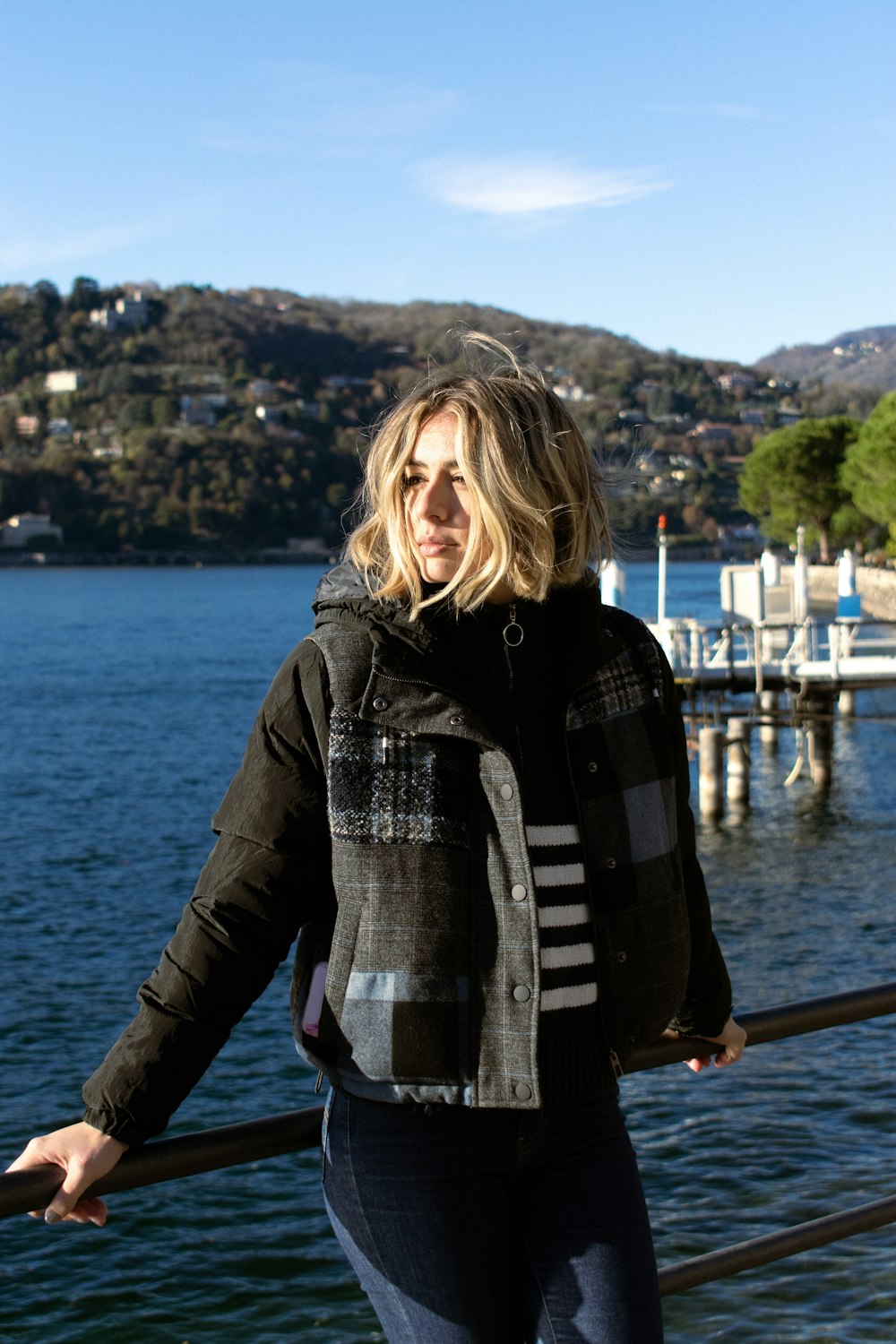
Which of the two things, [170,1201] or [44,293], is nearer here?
[170,1201]

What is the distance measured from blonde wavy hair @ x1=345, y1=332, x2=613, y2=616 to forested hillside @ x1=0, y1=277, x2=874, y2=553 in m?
112

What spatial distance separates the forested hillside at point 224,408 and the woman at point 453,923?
113m

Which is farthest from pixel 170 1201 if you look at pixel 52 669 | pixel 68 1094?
pixel 52 669

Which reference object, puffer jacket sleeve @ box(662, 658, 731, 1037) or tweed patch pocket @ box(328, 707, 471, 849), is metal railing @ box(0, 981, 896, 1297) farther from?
tweed patch pocket @ box(328, 707, 471, 849)

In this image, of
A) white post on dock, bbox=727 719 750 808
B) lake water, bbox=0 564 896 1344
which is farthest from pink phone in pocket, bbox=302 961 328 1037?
white post on dock, bbox=727 719 750 808

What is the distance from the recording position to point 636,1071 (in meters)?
2.24

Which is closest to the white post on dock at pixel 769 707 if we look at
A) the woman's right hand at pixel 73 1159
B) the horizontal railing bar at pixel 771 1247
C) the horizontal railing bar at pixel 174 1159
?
the horizontal railing bar at pixel 771 1247

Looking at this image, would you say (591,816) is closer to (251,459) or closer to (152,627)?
(152,627)

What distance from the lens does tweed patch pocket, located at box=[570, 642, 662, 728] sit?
2027 millimetres

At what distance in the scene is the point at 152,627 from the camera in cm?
8281

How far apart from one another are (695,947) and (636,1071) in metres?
0.21

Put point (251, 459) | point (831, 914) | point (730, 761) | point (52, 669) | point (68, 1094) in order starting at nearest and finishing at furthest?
point (68, 1094) < point (831, 914) < point (730, 761) < point (52, 669) < point (251, 459)

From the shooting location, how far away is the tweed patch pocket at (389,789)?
1.86 meters

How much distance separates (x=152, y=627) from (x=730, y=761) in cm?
6348
